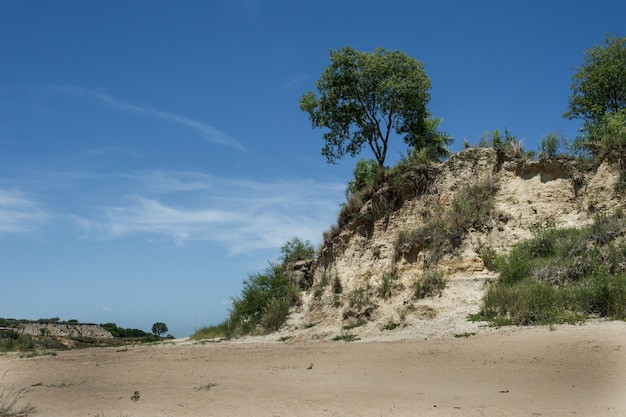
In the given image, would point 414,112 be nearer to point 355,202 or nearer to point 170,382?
point 355,202

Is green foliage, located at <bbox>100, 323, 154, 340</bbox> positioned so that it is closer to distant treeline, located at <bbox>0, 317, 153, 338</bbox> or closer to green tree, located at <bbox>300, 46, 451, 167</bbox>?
distant treeline, located at <bbox>0, 317, 153, 338</bbox>

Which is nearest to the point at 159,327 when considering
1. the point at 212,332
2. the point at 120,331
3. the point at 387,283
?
the point at 120,331

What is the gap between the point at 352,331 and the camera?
17078 millimetres

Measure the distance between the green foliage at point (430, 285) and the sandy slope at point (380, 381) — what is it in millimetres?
4043

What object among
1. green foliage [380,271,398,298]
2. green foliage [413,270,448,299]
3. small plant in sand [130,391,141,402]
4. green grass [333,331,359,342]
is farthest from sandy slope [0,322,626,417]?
green foliage [380,271,398,298]

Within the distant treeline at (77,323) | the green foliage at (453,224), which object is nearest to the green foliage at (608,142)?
the green foliage at (453,224)

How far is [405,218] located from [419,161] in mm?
2597

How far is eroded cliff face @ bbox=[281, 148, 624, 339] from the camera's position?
55.0 ft

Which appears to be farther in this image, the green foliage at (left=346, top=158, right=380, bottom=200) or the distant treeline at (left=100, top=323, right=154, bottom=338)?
the distant treeline at (left=100, top=323, right=154, bottom=338)

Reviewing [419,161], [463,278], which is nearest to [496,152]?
[419,161]

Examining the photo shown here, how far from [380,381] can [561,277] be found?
26.3 ft

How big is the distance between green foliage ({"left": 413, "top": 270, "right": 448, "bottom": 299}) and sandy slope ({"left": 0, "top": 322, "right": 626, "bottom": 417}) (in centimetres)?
404

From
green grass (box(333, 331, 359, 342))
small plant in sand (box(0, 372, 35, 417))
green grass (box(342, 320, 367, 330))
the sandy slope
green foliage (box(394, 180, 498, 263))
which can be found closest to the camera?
the sandy slope

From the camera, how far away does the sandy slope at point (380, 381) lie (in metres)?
7.86
